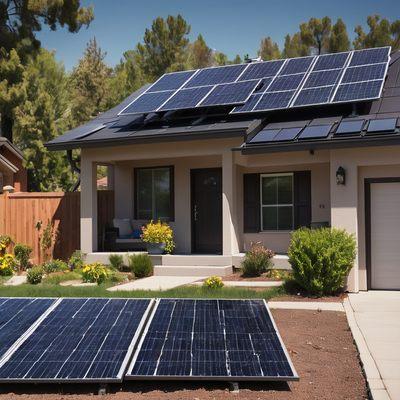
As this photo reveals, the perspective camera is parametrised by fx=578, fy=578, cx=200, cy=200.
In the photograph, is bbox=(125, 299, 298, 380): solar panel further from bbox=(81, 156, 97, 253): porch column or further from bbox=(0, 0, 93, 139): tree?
bbox=(0, 0, 93, 139): tree

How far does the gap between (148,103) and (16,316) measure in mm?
10013

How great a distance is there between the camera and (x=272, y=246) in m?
14.8

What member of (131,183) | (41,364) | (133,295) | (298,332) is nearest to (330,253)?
(298,332)

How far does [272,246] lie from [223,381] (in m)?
9.32

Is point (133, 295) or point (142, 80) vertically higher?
point (142, 80)

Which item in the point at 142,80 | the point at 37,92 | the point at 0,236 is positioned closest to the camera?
the point at 0,236

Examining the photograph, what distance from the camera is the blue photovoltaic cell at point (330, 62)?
1576 centimetres

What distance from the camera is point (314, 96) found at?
1391 cm

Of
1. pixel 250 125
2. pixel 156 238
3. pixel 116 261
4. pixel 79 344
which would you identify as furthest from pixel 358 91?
pixel 79 344

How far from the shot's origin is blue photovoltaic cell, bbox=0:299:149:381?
5.49m

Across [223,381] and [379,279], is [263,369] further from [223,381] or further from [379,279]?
[379,279]

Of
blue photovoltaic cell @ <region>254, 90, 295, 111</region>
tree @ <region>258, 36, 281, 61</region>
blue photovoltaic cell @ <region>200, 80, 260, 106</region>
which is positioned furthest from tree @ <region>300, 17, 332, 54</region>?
blue photovoltaic cell @ <region>254, 90, 295, 111</region>

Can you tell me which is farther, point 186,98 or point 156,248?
point 186,98

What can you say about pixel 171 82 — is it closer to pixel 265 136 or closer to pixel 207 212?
pixel 207 212
